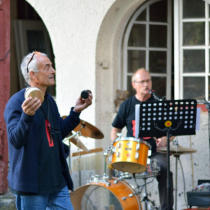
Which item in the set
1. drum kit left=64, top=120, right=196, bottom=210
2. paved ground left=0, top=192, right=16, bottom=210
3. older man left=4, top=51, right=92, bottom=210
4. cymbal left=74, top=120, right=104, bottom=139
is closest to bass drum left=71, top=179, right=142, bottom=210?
drum kit left=64, top=120, right=196, bottom=210

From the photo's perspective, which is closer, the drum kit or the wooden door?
the drum kit

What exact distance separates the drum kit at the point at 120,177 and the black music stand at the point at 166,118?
15.5 inches

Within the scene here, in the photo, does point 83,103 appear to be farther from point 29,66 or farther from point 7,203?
point 7,203

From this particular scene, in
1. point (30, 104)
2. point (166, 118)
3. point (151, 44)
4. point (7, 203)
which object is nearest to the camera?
point (30, 104)

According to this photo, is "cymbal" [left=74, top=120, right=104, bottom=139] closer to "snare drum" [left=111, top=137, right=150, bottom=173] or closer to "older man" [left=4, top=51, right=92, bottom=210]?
"snare drum" [left=111, top=137, right=150, bottom=173]

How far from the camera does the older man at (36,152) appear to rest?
13.6ft

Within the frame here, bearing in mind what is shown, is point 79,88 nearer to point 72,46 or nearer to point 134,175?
point 72,46

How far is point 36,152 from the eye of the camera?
167 inches

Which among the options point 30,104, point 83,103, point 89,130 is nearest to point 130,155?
point 89,130

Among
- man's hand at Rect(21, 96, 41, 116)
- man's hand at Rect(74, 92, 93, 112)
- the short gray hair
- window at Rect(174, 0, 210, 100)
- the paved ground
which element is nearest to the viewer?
man's hand at Rect(21, 96, 41, 116)

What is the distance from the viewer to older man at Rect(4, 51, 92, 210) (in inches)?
164

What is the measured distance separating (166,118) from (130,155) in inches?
24.0

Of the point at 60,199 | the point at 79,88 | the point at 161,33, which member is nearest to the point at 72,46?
the point at 79,88

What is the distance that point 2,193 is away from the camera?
24.6ft
